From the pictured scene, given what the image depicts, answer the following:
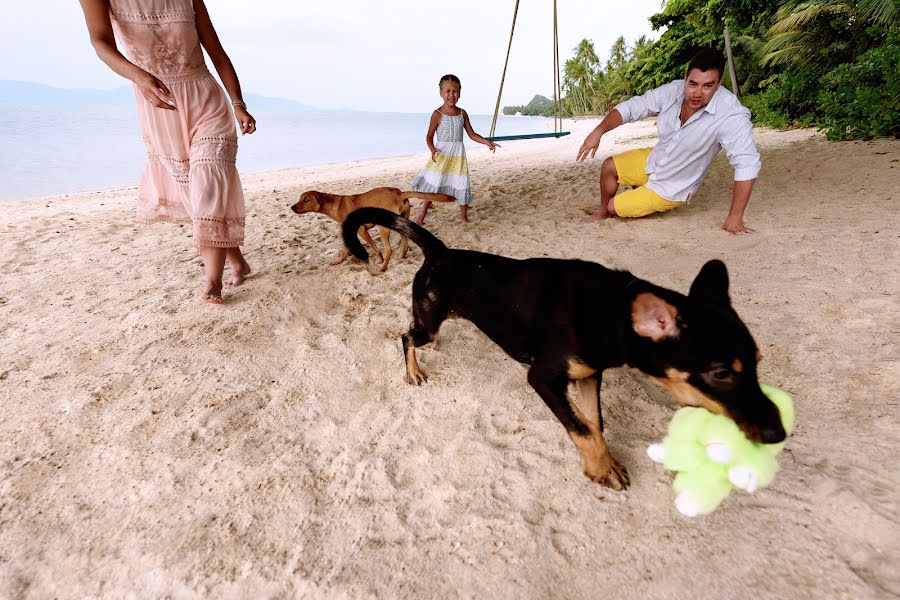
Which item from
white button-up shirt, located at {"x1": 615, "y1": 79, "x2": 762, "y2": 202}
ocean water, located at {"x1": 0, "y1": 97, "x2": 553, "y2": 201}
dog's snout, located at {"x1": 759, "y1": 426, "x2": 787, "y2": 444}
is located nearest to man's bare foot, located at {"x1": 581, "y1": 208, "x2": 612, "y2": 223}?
white button-up shirt, located at {"x1": 615, "y1": 79, "x2": 762, "y2": 202}

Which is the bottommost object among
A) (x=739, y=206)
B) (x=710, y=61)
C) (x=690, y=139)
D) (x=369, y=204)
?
(x=369, y=204)

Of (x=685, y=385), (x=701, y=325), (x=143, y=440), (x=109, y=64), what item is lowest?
(x=143, y=440)

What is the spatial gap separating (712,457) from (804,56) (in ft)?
64.9

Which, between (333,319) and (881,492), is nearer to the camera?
(881,492)

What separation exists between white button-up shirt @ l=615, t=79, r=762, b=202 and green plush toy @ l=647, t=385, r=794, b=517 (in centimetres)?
372

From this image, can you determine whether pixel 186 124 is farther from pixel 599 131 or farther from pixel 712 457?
pixel 599 131

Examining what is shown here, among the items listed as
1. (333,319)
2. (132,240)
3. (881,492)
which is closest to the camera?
(881,492)

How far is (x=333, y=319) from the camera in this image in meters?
3.63

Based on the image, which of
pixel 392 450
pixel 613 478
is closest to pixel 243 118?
pixel 392 450

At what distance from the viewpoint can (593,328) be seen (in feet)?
6.02

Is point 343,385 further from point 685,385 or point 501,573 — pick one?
point 685,385

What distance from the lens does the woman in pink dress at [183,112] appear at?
3023mm

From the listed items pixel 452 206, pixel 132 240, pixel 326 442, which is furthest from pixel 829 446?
pixel 132 240

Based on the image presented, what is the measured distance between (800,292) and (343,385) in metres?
3.28
